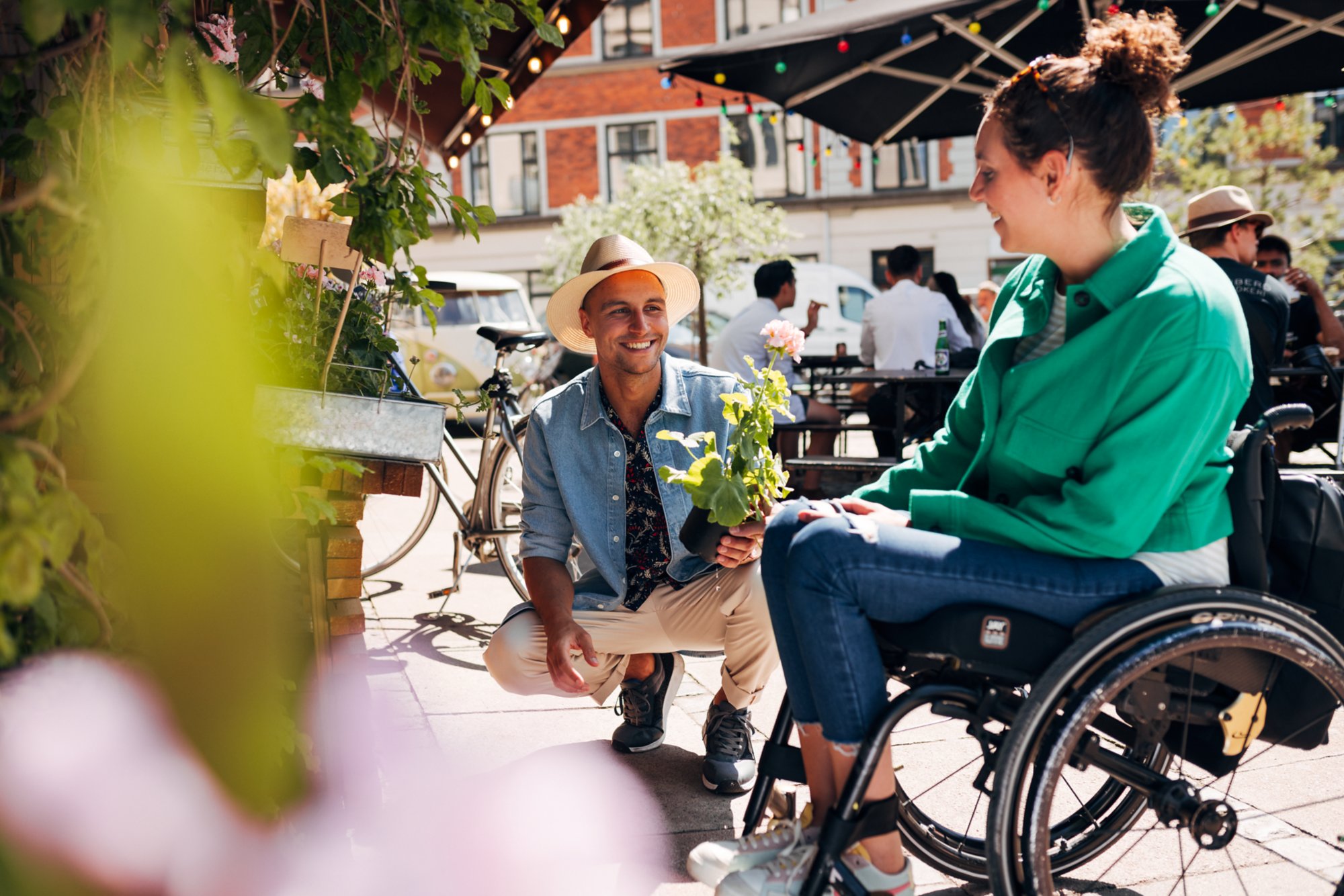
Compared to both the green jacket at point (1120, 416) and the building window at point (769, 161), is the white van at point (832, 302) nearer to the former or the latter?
the building window at point (769, 161)

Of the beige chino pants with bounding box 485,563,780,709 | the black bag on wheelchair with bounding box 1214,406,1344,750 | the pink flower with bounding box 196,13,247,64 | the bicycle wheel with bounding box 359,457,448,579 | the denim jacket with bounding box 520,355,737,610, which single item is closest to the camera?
the black bag on wheelchair with bounding box 1214,406,1344,750

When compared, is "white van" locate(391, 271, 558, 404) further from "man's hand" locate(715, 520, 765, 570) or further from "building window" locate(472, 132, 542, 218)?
"building window" locate(472, 132, 542, 218)

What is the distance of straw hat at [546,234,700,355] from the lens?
317 cm

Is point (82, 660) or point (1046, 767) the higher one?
point (82, 660)

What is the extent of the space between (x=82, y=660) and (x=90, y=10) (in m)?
0.91

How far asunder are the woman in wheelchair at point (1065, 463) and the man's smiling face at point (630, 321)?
1085 millimetres

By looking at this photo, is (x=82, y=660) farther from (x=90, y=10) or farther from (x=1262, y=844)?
(x=1262, y=844)

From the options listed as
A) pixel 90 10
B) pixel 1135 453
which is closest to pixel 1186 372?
pixel 1135 453

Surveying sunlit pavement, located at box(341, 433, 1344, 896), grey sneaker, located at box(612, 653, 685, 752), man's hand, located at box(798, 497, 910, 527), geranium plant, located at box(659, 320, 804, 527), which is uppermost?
geranium plant, located at box(659, 320, 804, 527)

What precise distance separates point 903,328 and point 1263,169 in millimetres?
16697

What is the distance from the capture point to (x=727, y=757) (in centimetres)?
308

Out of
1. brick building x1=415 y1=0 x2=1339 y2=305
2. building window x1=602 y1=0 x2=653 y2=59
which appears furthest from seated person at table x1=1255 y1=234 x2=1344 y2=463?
building window x1=602 y1=0 x2=653 y2=59

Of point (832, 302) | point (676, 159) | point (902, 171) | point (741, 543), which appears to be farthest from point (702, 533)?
point (676, 159)

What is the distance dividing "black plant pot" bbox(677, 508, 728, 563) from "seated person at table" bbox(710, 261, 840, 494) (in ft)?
14.1
